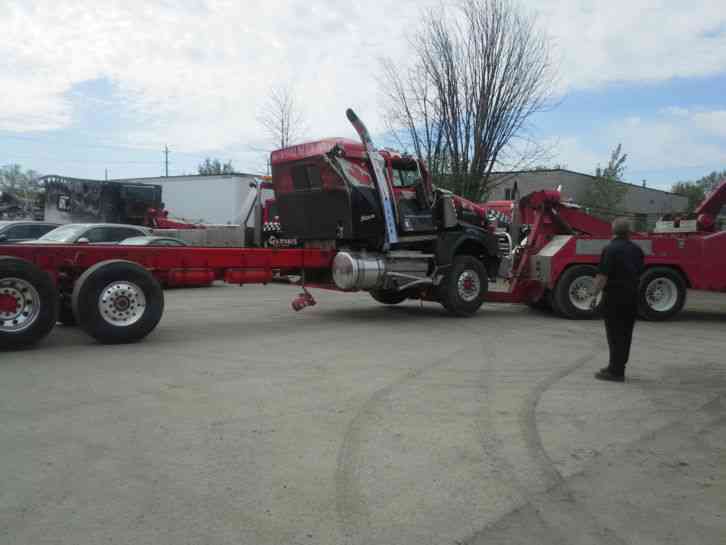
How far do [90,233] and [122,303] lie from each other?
791 cm

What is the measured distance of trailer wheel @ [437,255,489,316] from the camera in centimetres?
1212

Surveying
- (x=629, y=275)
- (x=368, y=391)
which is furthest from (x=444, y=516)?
(x=629, y=275)

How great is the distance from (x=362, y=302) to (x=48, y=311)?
7.77 metres

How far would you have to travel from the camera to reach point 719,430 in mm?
5383

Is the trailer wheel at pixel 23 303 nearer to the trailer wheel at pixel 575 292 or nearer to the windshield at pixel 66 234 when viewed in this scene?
the windshield at pixel 66 234

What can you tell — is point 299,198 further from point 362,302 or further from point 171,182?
point 171,182

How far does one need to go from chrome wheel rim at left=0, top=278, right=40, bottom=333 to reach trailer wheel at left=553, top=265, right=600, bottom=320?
881 cm

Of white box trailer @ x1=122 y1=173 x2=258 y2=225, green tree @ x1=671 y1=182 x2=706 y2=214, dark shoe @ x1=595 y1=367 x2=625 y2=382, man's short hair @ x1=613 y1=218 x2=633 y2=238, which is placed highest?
green tree @ x1=671 y1=182 x2=706 y2=214

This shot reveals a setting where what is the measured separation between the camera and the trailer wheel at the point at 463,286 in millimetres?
12125

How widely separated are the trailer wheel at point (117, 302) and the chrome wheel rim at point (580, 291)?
758 centimetres

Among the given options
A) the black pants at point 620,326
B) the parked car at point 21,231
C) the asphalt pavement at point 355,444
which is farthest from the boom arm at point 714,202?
the parked car at point 21,231

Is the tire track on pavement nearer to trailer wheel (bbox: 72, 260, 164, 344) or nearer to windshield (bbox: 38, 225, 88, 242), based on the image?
trailer wheel (bbox: 72, 260, 164, 344)

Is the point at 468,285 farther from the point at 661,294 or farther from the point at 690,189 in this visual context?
the point at 690,189

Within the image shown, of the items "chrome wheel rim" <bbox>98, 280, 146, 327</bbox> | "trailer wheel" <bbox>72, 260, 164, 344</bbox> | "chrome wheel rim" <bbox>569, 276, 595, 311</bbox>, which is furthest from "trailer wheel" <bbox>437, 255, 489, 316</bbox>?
"chrome wheel rim" <bbox>98, 280, 146, 327</bbox>
